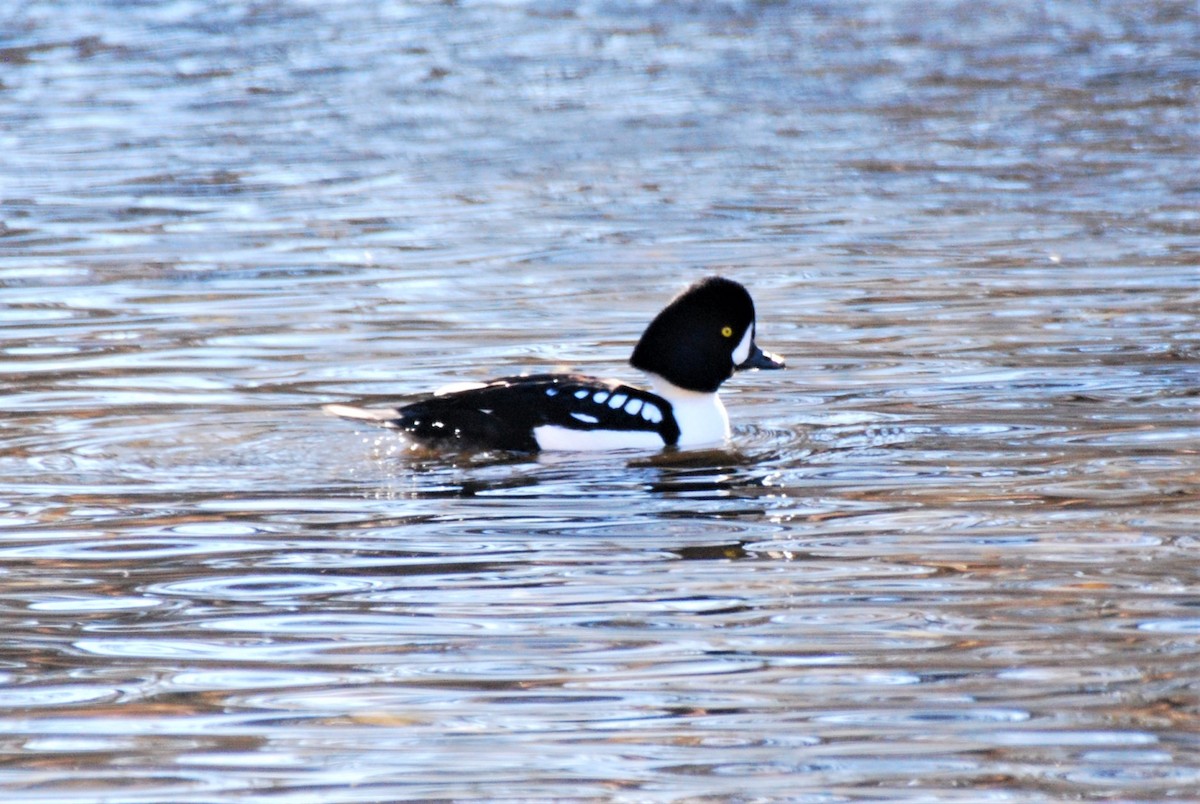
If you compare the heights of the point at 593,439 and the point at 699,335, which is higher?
the point at 699,335

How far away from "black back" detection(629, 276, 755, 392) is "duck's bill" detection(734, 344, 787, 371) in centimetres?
10

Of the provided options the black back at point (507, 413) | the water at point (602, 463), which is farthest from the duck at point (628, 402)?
the water at point (602, 463)

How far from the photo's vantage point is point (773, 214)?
565 inches

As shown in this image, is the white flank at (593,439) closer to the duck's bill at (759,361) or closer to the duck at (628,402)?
the duck at (628,402)

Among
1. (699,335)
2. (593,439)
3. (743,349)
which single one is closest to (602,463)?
(593,439)

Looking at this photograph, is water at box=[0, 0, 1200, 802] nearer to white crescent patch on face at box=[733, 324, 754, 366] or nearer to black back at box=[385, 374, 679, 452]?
black back at box=[385, 374, 679, 452]

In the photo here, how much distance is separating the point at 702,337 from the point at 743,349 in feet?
0.67

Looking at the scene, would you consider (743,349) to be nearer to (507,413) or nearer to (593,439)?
(593,439)

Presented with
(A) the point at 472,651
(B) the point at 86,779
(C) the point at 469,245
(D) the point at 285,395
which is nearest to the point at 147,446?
(D) the point at 285,395

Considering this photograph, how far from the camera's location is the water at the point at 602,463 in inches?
204

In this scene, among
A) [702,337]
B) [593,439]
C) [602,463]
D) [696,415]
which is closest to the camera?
[602,463]

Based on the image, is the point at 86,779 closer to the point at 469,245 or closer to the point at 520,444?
the point at 520,444

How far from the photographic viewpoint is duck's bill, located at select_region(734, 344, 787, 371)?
360 inches

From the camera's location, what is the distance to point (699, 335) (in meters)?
9.01
